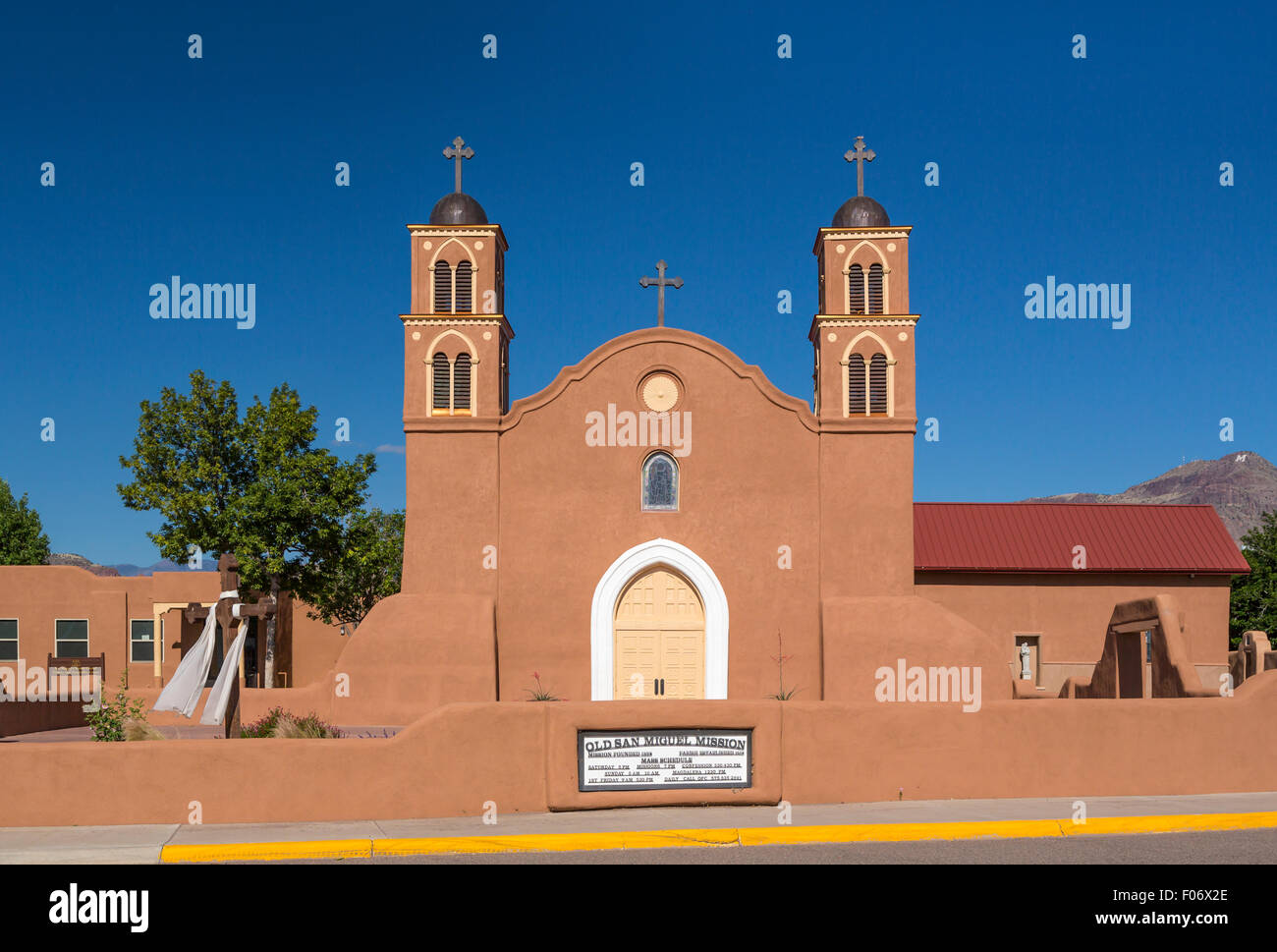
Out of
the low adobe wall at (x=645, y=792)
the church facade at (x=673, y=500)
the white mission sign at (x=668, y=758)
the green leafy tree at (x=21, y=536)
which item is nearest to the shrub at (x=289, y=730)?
the low adobe wall at (x=645, y=792)

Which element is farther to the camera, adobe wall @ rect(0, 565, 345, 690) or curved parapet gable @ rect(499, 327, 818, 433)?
adobe wall @ rect(0, 565, 345, 690)

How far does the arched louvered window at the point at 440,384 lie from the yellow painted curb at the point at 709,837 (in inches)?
534

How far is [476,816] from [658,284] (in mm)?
14282

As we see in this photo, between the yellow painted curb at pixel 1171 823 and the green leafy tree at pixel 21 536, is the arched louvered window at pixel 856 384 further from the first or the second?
the green leafy tree at pixel 21 536

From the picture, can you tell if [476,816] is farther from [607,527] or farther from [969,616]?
[969,616]

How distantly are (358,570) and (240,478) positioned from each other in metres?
4.61

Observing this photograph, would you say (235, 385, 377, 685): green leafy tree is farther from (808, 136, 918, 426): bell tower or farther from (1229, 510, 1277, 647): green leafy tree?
(1229, 510, 1277, 647): green leafy tree

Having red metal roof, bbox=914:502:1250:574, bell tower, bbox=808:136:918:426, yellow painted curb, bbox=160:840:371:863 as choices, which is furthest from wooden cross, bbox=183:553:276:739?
red metal roof, bbox=914:502:1250:574

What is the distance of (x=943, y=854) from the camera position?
1160cm

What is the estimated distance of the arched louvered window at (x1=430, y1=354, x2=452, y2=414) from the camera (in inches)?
965

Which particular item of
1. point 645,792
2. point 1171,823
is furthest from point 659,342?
point 1171,823

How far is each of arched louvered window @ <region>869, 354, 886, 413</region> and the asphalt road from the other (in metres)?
13.2

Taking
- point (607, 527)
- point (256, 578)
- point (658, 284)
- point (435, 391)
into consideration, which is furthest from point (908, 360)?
point (256, 578)

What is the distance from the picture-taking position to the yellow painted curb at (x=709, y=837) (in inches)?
462
